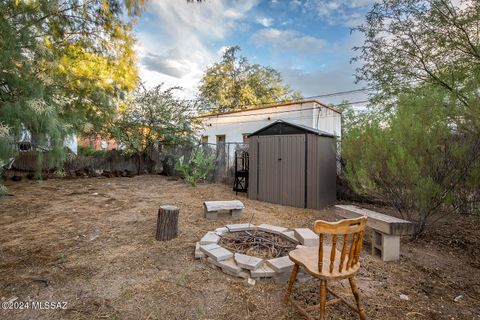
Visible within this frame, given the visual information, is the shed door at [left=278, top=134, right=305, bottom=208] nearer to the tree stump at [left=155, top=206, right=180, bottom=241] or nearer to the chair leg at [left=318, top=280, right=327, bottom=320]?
the tree stump at [left=155, top=206, right=180, bottom=241]

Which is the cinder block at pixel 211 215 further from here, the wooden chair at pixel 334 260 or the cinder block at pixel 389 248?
the cinder block at pixel 389 248

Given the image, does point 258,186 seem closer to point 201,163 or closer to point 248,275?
point 201,163

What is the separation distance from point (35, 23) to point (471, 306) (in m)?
5.96

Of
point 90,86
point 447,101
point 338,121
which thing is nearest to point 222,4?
point 90,86

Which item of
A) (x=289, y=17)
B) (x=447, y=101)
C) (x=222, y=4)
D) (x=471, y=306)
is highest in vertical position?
(x=289, y=17)

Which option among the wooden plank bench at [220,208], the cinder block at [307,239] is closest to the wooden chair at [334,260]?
the cinder block at [307,239]

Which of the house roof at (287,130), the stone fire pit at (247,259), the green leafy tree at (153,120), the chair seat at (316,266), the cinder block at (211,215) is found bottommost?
the stone fire pit at (247,259)

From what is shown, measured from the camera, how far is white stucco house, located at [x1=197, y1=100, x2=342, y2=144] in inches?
369

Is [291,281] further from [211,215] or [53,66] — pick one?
[53,66]

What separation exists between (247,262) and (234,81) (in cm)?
1710

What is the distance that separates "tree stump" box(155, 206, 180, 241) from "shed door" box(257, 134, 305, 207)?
2.91 metres

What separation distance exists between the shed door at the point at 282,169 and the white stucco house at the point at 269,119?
2923mm

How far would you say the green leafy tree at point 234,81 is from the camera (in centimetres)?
1772

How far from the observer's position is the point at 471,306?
2.04 m
